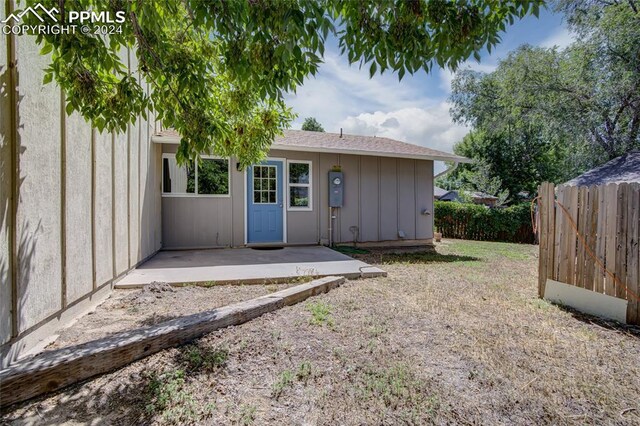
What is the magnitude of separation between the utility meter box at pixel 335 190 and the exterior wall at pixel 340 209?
15 cm

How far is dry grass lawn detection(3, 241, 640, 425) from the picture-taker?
184 centimetres

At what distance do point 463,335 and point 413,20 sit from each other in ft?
8.78

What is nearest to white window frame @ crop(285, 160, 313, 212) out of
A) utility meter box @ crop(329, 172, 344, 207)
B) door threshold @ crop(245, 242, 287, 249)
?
utility meter box @ crop(329, 172, 344, 207)

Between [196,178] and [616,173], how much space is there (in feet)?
41.8

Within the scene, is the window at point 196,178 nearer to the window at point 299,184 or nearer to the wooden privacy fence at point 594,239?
the window at point 299,184

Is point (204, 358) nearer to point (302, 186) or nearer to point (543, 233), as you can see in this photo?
point (543, 233)

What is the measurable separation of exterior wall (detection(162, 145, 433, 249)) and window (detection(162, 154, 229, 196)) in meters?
0.14

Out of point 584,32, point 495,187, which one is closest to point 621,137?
point 584,32

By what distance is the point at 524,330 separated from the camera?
3092 millimetres

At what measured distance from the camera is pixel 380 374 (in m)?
2.24

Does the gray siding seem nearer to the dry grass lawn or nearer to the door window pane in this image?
the dry grass lawn

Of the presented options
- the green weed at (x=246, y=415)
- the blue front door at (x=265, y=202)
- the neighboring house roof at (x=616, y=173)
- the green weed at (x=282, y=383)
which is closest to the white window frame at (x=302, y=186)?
the blue front door at (x=265, y=202)

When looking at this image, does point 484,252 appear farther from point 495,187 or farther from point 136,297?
point 495,187

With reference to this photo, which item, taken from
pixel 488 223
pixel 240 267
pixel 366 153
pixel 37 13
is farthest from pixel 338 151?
pixel 488 223
